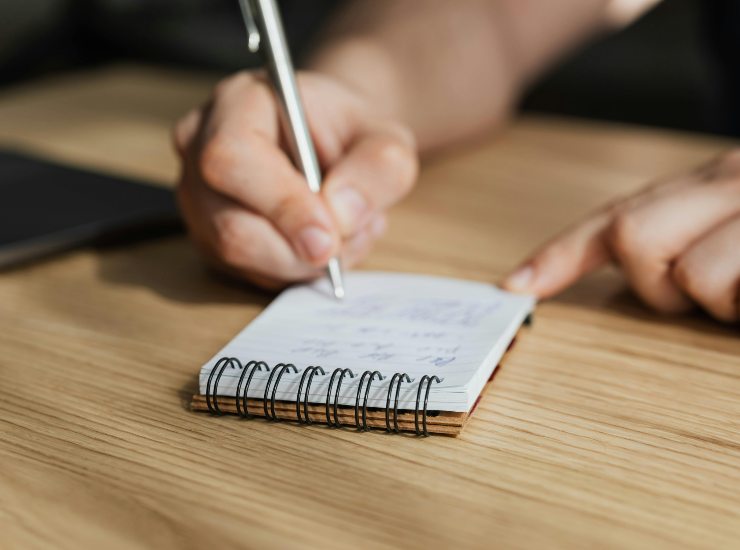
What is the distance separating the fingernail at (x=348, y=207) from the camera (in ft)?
2.48

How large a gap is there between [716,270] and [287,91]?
380 millimetres

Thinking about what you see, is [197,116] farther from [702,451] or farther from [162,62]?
[162,62]

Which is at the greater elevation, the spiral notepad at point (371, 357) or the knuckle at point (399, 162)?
the knuckle at point (399, 162)

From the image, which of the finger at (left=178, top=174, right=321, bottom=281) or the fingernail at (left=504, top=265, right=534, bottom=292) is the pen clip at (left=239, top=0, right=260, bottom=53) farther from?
the fingernail at (left=504, top=265, right=534, bottom=292)

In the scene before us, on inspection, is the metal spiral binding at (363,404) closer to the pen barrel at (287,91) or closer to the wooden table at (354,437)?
the wooden table at (354,437)

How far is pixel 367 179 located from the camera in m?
0.78

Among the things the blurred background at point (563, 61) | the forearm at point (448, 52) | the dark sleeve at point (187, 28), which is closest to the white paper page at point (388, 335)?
the forearm at point (448, 52)

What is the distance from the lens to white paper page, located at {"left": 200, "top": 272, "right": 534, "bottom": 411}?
0.58 metres

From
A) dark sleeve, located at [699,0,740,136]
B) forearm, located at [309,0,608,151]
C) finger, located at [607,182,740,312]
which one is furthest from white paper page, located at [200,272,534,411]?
dark sleeve, located at [699,0,740,136]

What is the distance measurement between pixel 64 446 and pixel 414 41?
2.79 feet

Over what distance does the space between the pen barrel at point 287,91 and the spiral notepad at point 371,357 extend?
11 centimetres

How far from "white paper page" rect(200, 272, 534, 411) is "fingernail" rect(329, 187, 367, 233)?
2.1 inches

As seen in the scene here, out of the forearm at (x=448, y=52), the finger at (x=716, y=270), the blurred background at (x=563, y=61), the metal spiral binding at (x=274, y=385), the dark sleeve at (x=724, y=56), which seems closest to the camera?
the metal spiral binding at (x=274, y=385)

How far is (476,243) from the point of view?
2.99ft
